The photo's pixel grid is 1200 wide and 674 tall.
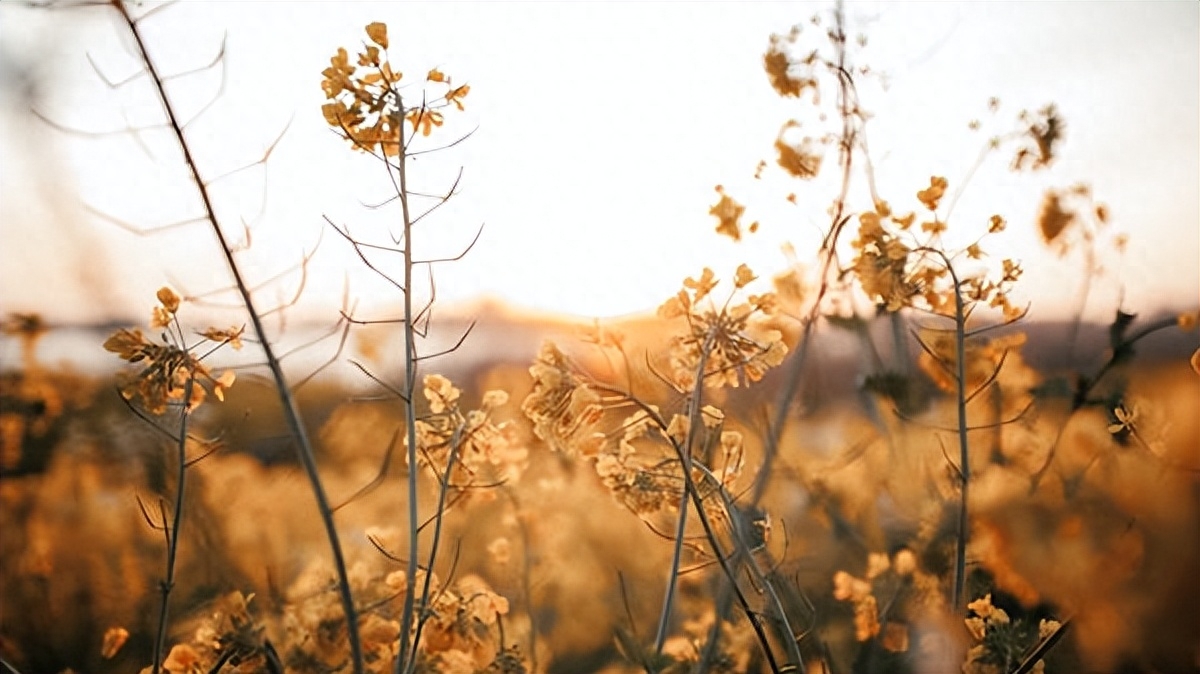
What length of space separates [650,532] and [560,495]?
93 millimetres

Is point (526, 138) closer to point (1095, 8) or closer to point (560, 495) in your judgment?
point (560, 495)

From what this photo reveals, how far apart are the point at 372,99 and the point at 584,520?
0.42m

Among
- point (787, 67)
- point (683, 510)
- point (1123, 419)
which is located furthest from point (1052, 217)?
point (683, 510)

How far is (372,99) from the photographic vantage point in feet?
2.95

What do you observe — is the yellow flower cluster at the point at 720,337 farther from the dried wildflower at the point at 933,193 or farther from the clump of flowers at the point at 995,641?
the clump of flowers at the point at 995,641

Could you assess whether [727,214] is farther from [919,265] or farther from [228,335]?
[228,335]

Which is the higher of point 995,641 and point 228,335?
point 228,335

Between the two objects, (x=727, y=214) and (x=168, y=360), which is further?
(x=727, y=214)

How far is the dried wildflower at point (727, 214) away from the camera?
3.40 feet

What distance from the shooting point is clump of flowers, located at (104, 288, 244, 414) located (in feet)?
2.87

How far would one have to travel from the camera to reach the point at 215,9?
93 cm

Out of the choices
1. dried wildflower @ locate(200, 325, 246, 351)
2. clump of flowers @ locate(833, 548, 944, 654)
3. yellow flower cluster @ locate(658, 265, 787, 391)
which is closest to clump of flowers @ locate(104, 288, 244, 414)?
dried wildflower @ locate(200, 325, 246, 351)

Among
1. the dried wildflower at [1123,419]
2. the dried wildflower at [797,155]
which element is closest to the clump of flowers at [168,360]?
the dried wildflower at [797,155]

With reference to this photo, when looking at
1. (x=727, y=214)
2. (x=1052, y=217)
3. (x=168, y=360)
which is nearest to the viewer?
(x=168, y=360)
